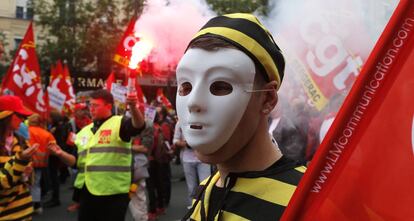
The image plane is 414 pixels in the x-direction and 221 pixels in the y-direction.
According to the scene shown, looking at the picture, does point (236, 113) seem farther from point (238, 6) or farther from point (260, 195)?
point (238, 6)

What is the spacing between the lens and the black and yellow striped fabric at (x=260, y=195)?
5.33 ft

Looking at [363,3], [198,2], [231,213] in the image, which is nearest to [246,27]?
[231,213]

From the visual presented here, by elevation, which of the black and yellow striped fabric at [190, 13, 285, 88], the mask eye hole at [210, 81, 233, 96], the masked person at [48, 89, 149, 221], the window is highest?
the black and yellow striped fabric at [190, 13, 285, 88]

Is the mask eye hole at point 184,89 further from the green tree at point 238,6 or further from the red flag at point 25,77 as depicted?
the red flag at point 25,77

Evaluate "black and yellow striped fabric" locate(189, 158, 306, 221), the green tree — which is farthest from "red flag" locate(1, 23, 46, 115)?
"black and yellow striped fabric" locate(189, 158, 306, 221)

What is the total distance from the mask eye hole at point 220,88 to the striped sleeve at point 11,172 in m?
2.42

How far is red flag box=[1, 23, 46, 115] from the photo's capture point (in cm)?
744

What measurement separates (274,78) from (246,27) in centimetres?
20

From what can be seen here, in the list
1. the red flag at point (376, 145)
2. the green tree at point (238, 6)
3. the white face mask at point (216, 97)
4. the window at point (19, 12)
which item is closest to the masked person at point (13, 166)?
the green tree at point (238, 6)

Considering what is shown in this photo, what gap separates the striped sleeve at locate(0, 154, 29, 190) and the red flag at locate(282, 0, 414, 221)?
9.61 ft

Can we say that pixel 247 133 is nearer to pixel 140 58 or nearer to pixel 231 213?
pixel 231 213

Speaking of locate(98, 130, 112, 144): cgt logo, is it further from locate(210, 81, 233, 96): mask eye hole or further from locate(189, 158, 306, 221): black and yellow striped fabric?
locate(210, 81, 233, 96): mask eye hole

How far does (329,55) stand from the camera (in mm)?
3512

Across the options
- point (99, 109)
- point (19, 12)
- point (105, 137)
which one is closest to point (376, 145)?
point (105, 137)
